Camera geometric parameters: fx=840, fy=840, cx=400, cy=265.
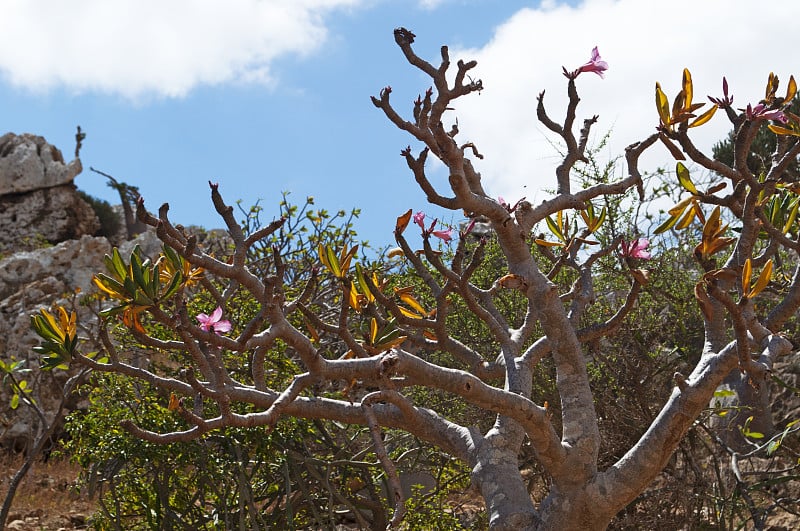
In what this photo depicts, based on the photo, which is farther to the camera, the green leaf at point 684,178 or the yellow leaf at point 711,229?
the green leaf at point 684,178

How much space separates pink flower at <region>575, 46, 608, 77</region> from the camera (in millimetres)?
3285

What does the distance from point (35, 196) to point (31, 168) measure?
0.56 metres

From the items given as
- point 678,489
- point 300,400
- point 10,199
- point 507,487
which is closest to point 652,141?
point 507,487

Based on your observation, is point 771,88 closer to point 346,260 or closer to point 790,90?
point 790,90

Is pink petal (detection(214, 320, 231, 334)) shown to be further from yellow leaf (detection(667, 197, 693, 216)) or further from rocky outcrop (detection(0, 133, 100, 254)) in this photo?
rocky outcrop (detection(0, 133, 100, 254))

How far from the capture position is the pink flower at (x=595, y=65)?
10.8ft

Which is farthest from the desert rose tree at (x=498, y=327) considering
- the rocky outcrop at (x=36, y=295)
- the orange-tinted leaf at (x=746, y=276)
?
the rocky outcrop at (x=36, y=295)

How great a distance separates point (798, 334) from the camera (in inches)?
272

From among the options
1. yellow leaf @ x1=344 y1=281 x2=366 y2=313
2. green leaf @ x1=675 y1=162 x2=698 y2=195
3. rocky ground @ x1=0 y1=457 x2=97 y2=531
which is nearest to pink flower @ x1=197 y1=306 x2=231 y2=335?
yellow leaf @ x1=344 y1=281 x2=366 y2=313

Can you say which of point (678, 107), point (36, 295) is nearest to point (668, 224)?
point (678, 107)

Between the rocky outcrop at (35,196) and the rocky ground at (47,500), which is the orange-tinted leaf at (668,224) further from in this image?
the rocky outcrop at (35,196)

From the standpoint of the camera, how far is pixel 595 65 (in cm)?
329

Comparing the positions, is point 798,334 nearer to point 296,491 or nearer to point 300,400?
point 296,491

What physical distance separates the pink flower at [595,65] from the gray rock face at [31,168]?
15.6 m
